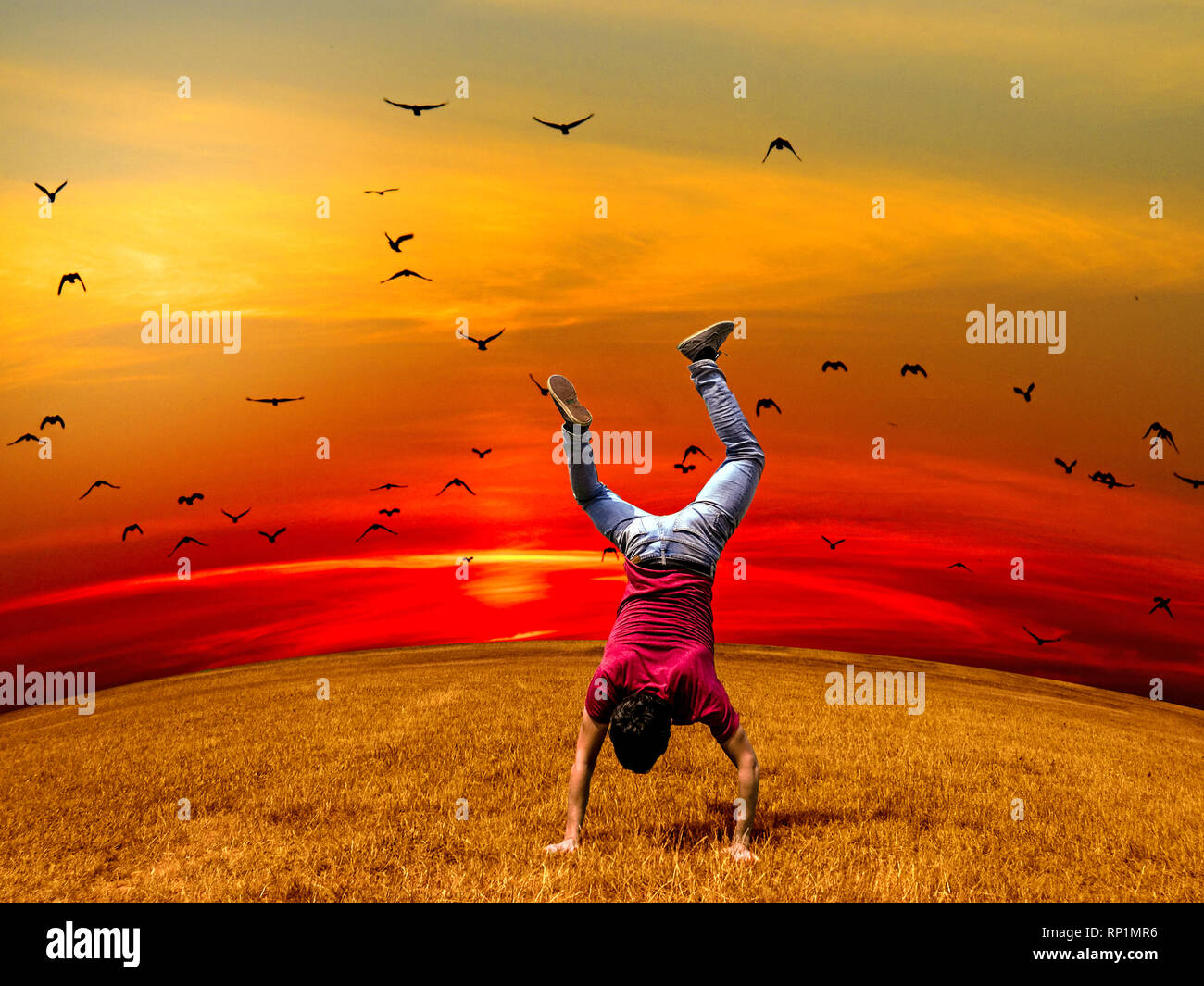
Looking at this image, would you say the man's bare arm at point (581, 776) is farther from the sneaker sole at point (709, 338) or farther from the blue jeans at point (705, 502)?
the sneaker sole at point (709, 338)

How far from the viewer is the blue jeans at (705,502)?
27.3ft

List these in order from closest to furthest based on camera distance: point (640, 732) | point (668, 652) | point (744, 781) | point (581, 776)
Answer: point (640, 732) < point (668, 652) < point (744, 781) < point (581, 776)

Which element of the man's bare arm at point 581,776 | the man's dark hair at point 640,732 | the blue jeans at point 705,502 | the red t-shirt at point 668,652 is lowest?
the man's bare arm at point 581,776

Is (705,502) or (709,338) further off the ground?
(709,338)

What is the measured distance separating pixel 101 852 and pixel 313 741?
535cm

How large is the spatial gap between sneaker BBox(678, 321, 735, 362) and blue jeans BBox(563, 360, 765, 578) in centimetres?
13

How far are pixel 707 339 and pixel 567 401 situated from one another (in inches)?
58.9

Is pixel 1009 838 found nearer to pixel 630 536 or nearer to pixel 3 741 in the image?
pixel 630 536

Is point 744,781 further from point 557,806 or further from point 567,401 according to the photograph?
point 567,401

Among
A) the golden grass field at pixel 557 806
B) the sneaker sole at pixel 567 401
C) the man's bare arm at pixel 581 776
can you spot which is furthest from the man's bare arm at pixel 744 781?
the sneaker sole at pixel 567 401

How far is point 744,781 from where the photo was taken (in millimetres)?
8289

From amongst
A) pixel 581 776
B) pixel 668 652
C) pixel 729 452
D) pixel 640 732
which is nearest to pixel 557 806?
pixel 581 776

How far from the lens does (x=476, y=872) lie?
8.25 meters

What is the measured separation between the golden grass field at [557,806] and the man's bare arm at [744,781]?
0.29 m
